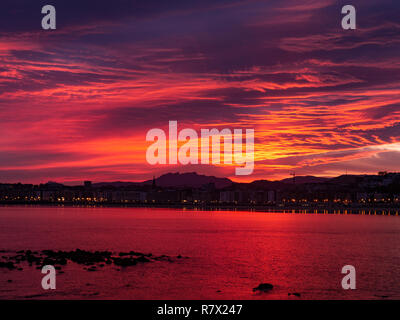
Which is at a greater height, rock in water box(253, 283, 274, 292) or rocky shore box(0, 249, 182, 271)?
rocky shore box(0, 249, 182, 271)

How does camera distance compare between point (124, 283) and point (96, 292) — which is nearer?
point (96, 292)

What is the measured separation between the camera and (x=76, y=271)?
147ft

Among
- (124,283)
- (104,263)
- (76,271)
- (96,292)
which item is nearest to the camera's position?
(96,292)

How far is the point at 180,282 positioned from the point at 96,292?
799cm

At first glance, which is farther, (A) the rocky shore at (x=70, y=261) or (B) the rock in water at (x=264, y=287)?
(A) the rocky shore at (x=70, y=261)

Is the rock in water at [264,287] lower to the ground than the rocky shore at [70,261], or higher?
lower

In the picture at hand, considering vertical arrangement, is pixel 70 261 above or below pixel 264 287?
above

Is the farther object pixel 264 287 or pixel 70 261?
pixel 70 261

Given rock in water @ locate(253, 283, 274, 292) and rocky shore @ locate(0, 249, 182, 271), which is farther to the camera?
rocky shore @ locate(0, 249, 182, 271)
